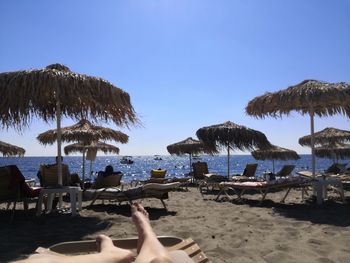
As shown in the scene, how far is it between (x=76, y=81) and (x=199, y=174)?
7.97 m

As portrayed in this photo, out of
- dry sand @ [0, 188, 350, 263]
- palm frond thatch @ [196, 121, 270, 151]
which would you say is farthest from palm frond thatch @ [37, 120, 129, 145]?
dry sand @ [0, 188, 350, 263]

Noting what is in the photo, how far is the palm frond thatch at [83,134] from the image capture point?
33.3 ft

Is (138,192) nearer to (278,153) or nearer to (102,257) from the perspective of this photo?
(102,257)

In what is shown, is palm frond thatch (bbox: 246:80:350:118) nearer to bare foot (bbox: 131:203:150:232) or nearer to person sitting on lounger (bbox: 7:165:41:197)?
person sitting on lounger (bbox: 7:165:41:197)

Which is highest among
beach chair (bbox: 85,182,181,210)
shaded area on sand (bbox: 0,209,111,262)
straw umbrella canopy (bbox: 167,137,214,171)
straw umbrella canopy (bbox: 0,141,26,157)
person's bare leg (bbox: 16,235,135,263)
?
straw umbrella canopy (bbox: 167,137,214,171)

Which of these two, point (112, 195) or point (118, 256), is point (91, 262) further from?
point (112, 195)

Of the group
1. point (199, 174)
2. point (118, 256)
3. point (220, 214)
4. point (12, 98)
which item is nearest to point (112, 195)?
point (220, 214)

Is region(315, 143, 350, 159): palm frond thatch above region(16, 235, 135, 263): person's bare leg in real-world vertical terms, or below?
above

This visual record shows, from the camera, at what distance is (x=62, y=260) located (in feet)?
5.00

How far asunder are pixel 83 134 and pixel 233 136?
14.7 feet

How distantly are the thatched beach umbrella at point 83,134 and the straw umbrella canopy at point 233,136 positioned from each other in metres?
2.56

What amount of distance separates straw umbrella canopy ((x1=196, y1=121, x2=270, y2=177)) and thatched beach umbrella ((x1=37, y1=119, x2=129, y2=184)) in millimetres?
2563

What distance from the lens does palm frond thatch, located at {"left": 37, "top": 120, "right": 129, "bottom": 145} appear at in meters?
10.1

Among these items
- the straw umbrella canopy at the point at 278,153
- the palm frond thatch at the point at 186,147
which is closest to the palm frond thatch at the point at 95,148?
the palm frond thatch at the point at 186,147
